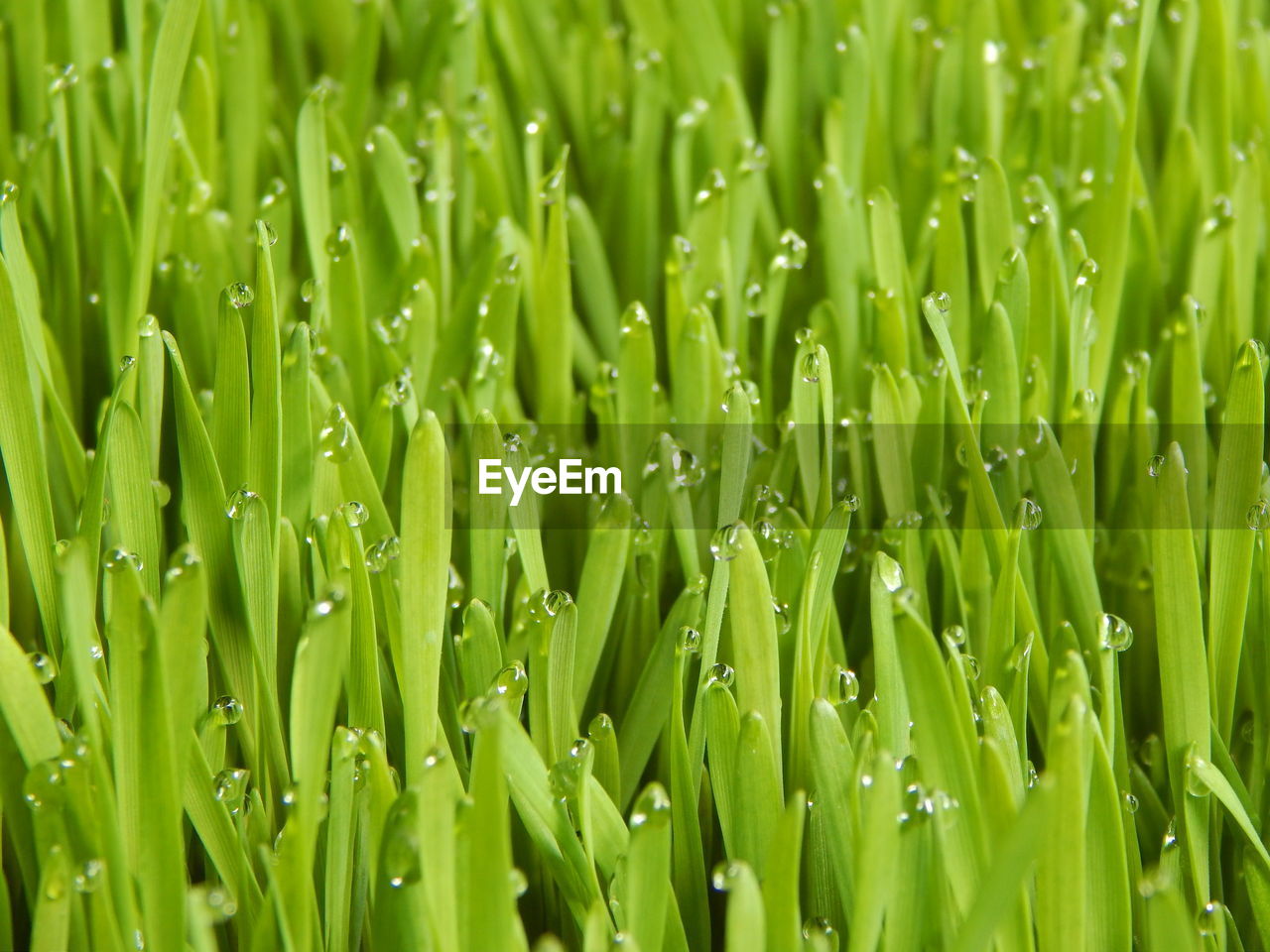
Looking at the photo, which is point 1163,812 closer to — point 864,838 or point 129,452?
point 864,838

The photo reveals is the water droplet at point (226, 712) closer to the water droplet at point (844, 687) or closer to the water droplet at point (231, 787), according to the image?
the water droplet at point (231, 787)

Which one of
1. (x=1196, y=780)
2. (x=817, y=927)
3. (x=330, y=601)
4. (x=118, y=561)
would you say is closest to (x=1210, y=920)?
(x=1196, y=780)

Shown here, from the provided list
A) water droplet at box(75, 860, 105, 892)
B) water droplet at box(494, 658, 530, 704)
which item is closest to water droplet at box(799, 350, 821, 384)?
water droplet at box(494, 658, 530, 704)

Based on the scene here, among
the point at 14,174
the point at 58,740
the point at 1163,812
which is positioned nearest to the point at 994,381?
the point at 1163,812

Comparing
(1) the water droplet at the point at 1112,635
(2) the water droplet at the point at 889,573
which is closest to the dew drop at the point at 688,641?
(2) the water droplet at the point at 889,573

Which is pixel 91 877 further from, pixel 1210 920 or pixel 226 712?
pixel 1210 920

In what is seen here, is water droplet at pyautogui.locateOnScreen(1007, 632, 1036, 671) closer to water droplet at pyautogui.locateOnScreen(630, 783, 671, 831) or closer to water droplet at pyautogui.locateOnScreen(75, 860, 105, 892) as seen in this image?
water droplet at pyautogui.locateOnScreen(630, 783, 671, 831)

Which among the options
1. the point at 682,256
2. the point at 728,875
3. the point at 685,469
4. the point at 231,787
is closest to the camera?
the point at 728,875
